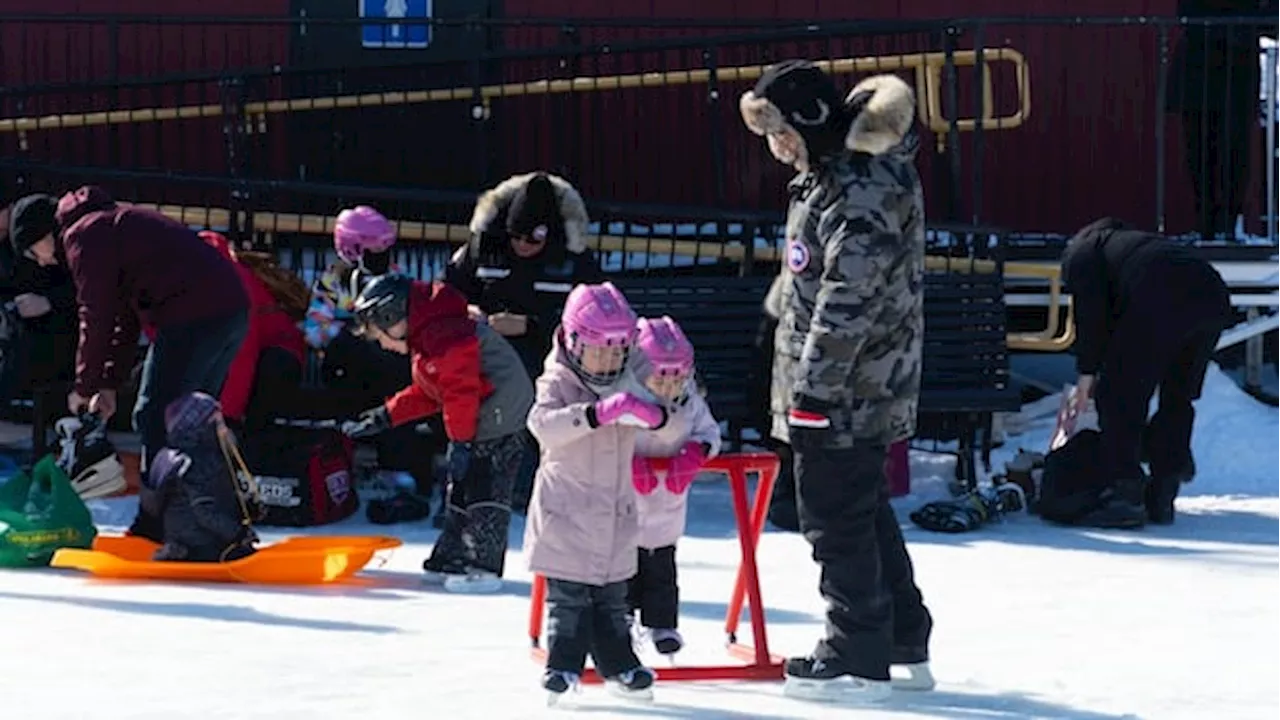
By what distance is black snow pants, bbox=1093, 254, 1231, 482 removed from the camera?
11.3 m

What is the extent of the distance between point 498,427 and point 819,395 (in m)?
2.57

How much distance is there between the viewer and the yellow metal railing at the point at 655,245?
13062 millimetres

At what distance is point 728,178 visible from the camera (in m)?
15.0

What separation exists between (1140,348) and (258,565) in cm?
406

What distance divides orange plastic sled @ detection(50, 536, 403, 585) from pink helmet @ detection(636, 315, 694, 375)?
255 cm

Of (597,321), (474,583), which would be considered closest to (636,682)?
(597,321)

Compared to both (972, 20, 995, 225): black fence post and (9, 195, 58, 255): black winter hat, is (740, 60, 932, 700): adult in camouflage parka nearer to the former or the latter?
(9, 195, 58, 255): black winter hat

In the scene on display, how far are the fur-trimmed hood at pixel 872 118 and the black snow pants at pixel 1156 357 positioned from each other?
13.5 feet

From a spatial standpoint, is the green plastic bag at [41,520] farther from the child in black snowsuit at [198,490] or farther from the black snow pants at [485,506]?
the black snow pants at [485,506]

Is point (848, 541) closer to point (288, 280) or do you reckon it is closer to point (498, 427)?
point (498, 427)

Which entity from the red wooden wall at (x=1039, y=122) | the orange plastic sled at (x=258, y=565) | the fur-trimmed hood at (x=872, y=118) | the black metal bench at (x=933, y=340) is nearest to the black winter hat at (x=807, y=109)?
the fur-trimmed hood at (x=872, y=118)

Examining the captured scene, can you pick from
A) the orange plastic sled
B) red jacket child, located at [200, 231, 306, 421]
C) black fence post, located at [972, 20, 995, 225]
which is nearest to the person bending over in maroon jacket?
the orange plastic sled

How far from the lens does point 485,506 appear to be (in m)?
9.70

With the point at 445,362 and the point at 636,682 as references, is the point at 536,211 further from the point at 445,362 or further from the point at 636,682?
the point at 636,682
